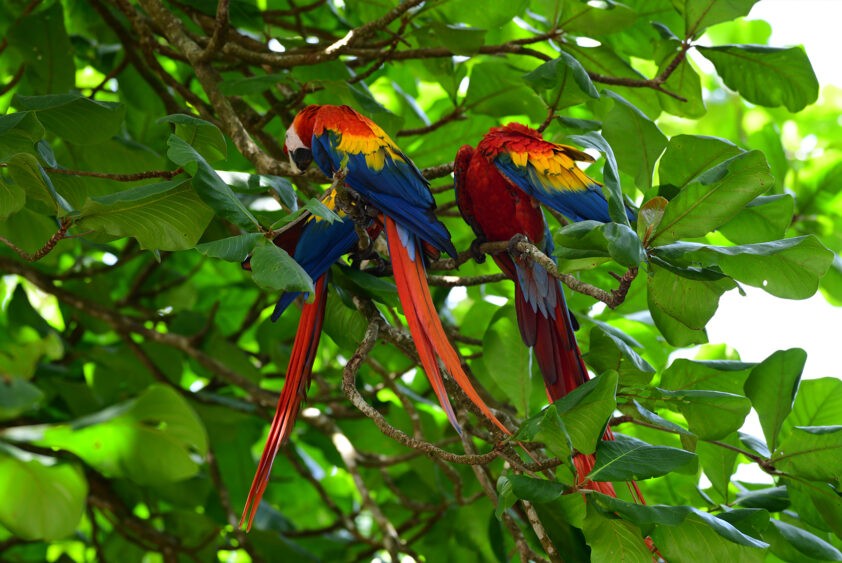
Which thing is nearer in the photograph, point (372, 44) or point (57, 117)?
point (57, 117)

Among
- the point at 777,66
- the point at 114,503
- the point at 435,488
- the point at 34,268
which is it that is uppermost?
the point at 777,66

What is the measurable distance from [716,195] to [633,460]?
31cm

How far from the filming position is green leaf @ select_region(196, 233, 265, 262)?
2.89ft

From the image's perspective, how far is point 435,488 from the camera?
75.8 inches

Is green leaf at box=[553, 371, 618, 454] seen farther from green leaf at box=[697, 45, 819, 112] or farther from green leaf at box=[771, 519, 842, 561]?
green leaf at box=[697, 45, 819, 112]

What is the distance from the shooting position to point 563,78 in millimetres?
1342

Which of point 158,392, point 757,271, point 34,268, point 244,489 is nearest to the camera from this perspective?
point 158,392

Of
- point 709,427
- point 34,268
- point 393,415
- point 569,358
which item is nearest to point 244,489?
point 393,415

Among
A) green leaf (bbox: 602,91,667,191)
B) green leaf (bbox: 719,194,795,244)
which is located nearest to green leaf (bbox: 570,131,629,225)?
green leaf (bbox: 602,91,667,191)

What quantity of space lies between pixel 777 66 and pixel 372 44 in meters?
0.74

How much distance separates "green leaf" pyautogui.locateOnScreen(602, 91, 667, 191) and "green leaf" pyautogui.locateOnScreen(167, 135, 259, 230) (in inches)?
23.1

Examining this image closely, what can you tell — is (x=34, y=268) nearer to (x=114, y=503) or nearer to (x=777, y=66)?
(x=114, y=503)

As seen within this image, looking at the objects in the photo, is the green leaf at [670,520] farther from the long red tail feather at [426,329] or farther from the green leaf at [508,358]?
the green leaf at [508,358]

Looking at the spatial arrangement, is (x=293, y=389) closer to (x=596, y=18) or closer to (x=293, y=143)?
(x=293, y=143)
